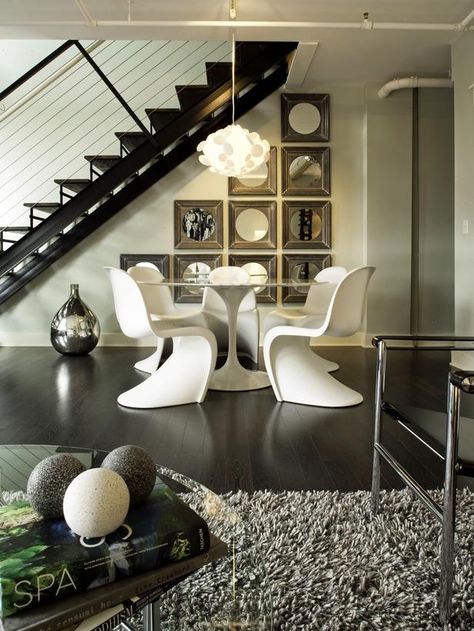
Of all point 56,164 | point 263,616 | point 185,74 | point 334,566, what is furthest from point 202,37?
point 263,616

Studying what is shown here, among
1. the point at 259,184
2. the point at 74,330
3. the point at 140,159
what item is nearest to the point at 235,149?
the point at 140,159

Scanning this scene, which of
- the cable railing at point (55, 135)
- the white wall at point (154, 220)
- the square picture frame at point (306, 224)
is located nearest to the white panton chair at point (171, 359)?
the white wall at point (154, 220)

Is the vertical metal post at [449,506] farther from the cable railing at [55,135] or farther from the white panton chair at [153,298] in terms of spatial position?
the cable railing at [55,135]

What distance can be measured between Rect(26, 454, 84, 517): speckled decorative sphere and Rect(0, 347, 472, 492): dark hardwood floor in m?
1.15

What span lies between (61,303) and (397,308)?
3.77m

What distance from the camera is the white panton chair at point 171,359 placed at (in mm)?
3180

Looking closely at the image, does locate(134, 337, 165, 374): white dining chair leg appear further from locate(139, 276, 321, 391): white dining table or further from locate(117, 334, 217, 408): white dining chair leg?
locate(117, 334, 217, 408): white dining chair leg

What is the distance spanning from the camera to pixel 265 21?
4.27 metres

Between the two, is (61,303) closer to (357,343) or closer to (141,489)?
(357,343)

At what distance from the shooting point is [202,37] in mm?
4621

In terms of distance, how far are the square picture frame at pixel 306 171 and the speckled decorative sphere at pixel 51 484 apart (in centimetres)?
537

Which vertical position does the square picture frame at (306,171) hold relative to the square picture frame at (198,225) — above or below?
above

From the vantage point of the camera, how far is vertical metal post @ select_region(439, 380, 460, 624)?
45.6 inches

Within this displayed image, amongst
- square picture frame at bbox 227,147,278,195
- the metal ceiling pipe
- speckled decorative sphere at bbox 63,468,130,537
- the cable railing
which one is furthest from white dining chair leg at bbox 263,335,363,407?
the cable railing
